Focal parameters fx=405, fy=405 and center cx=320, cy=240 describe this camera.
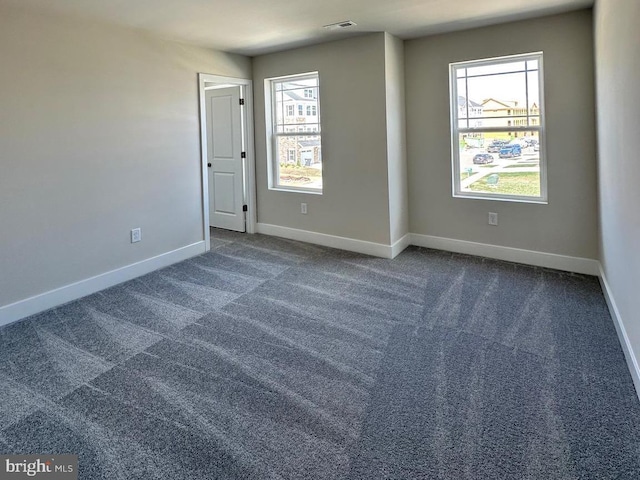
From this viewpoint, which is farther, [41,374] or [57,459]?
[41,374]

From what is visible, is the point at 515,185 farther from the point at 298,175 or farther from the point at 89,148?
the point at 89,148

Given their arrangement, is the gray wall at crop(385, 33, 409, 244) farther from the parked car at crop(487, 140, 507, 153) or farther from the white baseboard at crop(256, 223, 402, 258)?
the parked car at crop(487, 140, 507, 153)

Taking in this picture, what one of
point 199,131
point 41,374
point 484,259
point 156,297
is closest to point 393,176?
point 484,259

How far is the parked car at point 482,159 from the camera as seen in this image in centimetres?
427

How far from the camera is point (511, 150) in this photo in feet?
13.5

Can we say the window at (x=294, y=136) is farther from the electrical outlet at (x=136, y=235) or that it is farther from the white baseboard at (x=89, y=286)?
the electrical outlet at (x=136, y=235)

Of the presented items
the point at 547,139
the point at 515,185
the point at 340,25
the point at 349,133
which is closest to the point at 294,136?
the point at 349,133

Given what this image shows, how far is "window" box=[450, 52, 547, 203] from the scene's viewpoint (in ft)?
13.0

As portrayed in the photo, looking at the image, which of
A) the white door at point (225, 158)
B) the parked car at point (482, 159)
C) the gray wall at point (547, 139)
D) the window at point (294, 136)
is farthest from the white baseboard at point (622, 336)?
the white door at point (225, 158)

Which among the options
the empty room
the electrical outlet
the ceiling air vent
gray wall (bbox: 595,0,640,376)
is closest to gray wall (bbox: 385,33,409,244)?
the empty room

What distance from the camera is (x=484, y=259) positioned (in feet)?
14.1

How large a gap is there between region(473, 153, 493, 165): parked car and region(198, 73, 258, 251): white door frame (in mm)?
2828

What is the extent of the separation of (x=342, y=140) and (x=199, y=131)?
1.63 meters

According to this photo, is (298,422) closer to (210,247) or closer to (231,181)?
(210,247)
